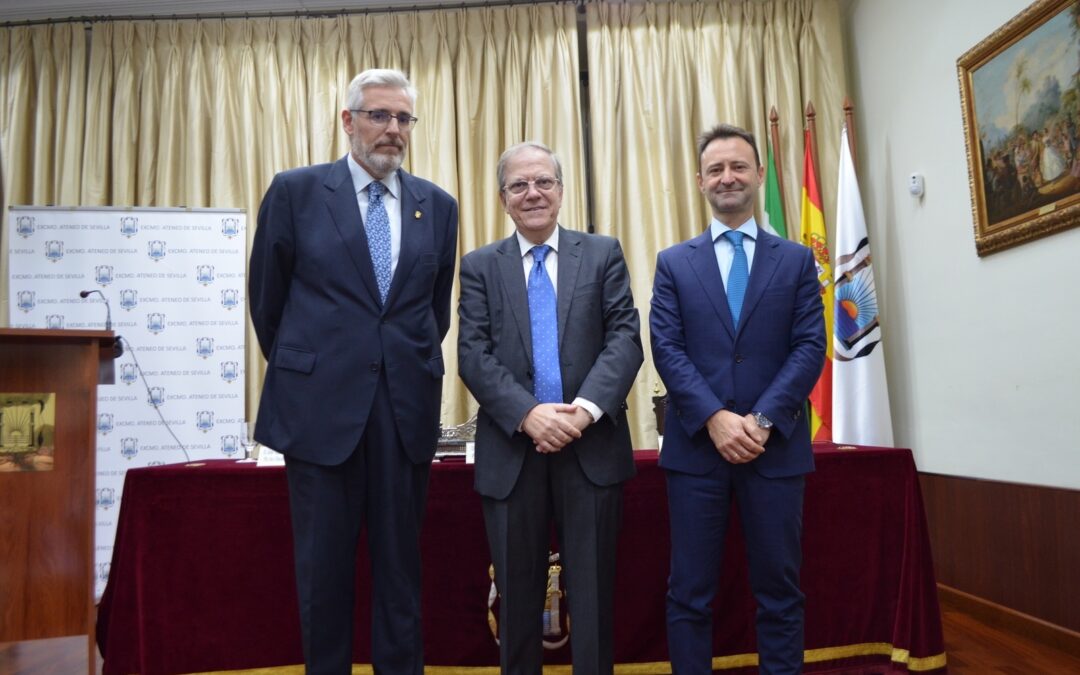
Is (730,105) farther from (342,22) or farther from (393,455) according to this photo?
(393,455)

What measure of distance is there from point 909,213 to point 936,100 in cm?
57

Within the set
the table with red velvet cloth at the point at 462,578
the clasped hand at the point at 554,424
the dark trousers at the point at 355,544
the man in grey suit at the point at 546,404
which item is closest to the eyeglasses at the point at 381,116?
the man in grey suit at the point at 546,404

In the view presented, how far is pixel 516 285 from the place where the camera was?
6.66 ft

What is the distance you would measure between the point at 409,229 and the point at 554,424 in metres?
0.59

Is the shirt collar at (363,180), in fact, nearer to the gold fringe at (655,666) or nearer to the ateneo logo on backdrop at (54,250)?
the gold fringe at (655,666)

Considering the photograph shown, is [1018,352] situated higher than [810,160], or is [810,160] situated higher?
[810,160]

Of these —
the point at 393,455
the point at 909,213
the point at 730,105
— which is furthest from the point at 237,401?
the point at 909,213

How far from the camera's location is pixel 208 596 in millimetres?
2354

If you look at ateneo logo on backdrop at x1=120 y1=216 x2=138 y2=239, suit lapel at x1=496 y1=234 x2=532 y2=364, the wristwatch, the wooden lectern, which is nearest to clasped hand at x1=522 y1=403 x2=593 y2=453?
suit lapel at x1=496 y1=234 x2=532 y2=364

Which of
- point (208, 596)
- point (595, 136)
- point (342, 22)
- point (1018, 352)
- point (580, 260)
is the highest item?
point (342, 22)

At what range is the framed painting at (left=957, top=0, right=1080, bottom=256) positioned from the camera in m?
2.84

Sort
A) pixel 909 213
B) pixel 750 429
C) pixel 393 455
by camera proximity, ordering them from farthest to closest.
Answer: pixel 909 213 → pixel 750 429 → pixel 393 455

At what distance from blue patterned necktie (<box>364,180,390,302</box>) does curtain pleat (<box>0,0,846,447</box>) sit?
2930 mm

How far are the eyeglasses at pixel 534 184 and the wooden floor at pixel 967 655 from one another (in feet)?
6.75
